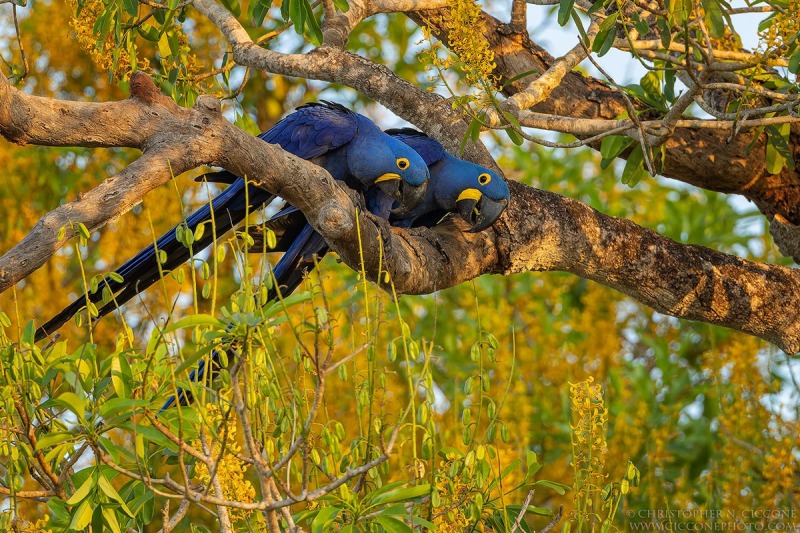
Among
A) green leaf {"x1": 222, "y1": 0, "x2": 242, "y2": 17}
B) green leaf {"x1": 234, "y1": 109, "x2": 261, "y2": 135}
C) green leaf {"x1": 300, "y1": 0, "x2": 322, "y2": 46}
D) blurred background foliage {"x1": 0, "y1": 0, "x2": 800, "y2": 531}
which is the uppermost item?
green leaf {"x1": 222, "y1": 0, "x2": 242, "y2": 17}

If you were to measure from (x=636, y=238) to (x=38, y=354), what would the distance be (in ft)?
6.20

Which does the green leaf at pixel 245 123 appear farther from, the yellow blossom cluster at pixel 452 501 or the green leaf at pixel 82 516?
the green leaf at pixel 82 516

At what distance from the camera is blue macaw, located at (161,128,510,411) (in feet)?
10.9

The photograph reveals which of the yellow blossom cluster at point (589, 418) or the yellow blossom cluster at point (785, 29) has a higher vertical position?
the yellow blossom cluster at point (785, 29)

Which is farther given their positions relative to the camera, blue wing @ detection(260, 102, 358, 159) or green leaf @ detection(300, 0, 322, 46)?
blue wing @ detection(260, 102, 358, 159)

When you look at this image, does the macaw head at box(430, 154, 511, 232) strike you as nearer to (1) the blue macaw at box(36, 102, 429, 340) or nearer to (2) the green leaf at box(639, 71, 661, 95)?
(1) the blue macaw at box(36, 102, 429, 340)

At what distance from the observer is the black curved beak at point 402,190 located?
3660 mm

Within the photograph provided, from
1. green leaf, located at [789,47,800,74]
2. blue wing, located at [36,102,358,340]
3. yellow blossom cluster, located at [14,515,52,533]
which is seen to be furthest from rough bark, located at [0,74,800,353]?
green leaf, located at [789,47,800,74]

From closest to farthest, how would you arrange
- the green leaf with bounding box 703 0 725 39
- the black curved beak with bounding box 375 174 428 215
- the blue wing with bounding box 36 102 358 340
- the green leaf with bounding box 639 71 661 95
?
the green leaf with bounding box 703 0 725 39 → the blue wing with bounding box 36 102 358 340 → the green leaf with bounding box 639 71 661 95 → the black curved beak with bounding box 375 174 428 215

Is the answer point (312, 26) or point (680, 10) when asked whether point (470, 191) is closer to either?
point (312, 26)

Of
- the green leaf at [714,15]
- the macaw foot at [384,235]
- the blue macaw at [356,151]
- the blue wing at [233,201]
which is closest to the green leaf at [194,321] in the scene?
the blue wing at [233,201]

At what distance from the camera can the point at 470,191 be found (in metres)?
3.66

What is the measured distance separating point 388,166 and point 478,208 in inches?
14.7

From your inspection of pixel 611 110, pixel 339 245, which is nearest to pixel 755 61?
pixel 611 110
